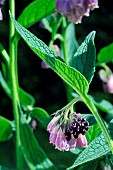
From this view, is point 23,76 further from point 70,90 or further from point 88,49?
point 88,49

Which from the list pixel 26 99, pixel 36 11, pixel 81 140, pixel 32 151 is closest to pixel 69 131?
pixel 81 140

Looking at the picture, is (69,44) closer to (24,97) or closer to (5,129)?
(24,97)

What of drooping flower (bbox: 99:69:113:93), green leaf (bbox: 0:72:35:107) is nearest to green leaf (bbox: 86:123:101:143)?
green leaf (bbox: 0:72:35:107)

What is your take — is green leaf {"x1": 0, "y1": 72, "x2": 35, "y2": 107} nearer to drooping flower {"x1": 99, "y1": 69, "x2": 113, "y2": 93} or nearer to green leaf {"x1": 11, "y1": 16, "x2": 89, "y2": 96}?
drooping flower {"x1": 99, "y1": 69, "x2": 113, "y2": 93}

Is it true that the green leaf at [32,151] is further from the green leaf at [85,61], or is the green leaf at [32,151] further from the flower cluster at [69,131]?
the green leaf at [85,61]

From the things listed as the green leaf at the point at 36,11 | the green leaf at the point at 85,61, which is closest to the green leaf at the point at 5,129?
the green leaf at the point at 36,11

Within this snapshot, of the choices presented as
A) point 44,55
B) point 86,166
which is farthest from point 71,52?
point 44,55
